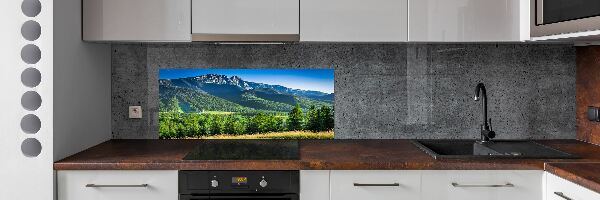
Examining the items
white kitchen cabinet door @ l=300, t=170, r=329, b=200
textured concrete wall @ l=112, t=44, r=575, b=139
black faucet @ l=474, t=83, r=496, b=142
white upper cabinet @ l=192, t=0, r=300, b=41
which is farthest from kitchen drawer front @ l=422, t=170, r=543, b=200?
white upper cabinet @ l=192, t=0, r=300, b=41

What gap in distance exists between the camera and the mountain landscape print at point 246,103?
3.24 meters

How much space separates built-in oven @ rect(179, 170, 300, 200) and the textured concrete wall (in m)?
0.82

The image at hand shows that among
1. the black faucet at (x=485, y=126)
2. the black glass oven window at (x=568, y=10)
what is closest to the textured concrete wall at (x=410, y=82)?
the black faucet at (x=485, y=126)

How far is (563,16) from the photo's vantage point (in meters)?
2.46

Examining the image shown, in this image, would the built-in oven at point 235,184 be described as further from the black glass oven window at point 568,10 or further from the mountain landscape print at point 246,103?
the black glass oven window at point 568,10

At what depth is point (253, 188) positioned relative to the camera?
2.49m

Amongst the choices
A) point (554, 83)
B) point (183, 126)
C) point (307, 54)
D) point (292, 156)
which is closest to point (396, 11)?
point (307, 54)

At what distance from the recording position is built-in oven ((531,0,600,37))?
2.26 meters

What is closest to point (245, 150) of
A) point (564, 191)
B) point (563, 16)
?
point (564, 191)
